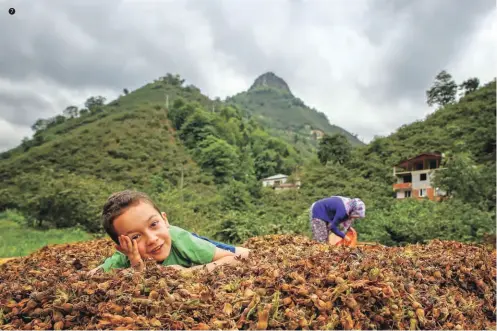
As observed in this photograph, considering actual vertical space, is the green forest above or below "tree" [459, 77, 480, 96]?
below

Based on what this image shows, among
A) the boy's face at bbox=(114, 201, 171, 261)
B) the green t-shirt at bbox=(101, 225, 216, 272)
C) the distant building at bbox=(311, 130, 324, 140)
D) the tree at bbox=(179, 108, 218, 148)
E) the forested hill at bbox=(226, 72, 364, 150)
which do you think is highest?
the forested hill at bbox=(226, 72, 364, 150)

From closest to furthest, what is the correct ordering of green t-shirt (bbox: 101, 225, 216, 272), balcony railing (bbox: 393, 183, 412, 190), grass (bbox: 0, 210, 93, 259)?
1. green t-shirt (bbox: 101, 225, 216, 272)
2. grass (bbox: 0, 210, 93, 259)
3. balcony railing (bbox: 393, 183, 412, 190)

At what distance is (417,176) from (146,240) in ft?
68.7

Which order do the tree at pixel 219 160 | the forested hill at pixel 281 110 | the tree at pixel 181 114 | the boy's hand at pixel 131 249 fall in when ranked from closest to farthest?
the boy's hand at pixel 131 249 → the tree at pixel 219 160 → the tree at pixel 181 114 → the forested hill at pixel 281 110

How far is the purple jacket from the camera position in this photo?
494 cm

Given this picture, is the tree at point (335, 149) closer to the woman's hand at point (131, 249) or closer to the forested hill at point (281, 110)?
the woman's hand at point (131, 249)

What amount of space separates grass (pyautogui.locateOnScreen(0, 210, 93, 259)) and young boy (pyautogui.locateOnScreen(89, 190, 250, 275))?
620cm

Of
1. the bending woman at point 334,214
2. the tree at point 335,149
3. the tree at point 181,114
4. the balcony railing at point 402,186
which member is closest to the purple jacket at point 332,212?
the bending woman at point 334,214

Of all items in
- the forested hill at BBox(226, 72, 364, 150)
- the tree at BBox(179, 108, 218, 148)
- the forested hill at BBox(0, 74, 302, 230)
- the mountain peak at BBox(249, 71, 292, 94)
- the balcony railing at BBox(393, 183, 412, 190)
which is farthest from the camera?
the mountain peak at BBox(249, 71, 292, 94)

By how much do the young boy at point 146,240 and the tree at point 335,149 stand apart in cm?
2658

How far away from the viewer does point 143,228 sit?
1.92 metres

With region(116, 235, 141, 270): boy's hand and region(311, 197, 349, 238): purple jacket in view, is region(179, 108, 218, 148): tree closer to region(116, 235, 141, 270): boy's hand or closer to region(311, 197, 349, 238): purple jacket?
region(311, 197, 349, 238): purple jacket

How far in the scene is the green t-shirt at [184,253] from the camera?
2.05 m

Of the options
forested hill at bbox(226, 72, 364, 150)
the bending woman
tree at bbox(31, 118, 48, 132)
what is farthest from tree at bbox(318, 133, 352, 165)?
forested hill at bbox(226, 72, 364, 150)
